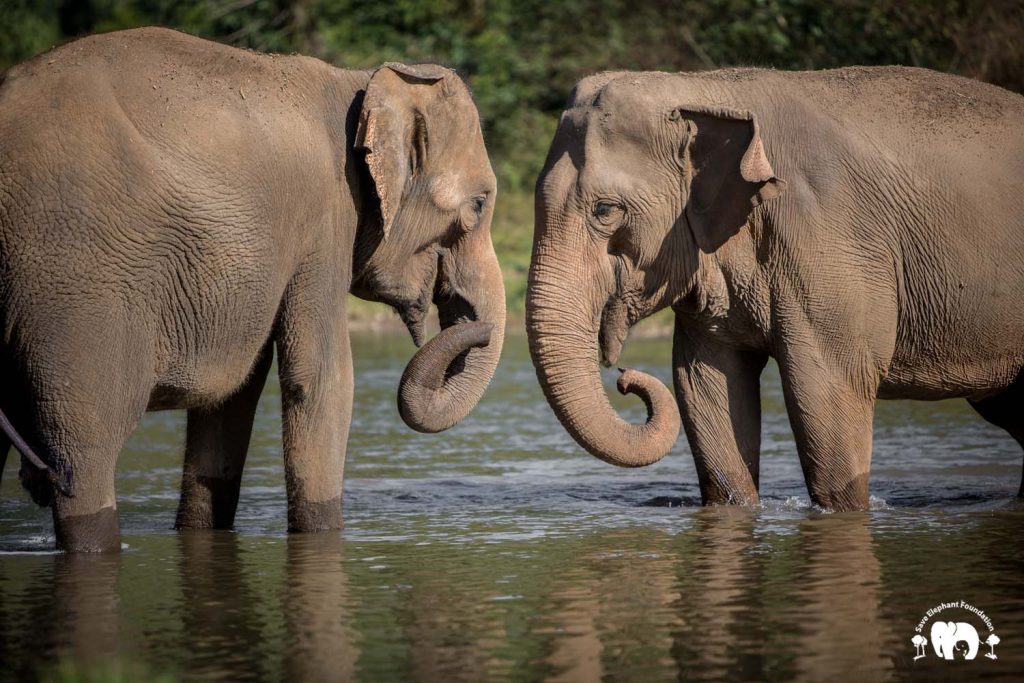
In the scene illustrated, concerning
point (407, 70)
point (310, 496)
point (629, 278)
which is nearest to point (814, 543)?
point (629, 278)

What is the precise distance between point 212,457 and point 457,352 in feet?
3.86

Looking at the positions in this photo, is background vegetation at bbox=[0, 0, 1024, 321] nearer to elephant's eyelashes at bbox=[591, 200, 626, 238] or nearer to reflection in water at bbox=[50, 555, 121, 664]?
elephant's eyelashes at bbox=[591, 200, 626, 238]

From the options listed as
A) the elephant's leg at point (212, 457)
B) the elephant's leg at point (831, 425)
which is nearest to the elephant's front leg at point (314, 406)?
the elephant's leg at point (212, 457)

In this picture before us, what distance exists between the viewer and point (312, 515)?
304 inches

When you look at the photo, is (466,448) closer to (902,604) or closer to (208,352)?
(208,352)

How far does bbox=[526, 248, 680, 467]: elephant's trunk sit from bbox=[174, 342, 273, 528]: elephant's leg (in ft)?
4.20

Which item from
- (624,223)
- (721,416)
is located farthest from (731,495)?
(624,223)

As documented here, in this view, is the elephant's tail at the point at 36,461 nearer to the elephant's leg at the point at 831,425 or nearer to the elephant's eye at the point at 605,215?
the elephant's eye at the point at 605,215

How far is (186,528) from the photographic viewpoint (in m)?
8.05

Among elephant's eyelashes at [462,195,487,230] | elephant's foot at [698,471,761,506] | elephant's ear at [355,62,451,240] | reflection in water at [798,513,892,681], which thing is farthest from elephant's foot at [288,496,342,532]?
reflection in water at [798,513,892,681]

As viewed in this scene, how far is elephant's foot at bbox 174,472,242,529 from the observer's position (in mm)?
8070

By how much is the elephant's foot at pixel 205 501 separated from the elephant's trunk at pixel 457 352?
0.85 m

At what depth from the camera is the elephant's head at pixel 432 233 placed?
25.4 ft

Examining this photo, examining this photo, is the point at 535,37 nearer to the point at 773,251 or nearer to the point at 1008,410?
the point at 1008,410
